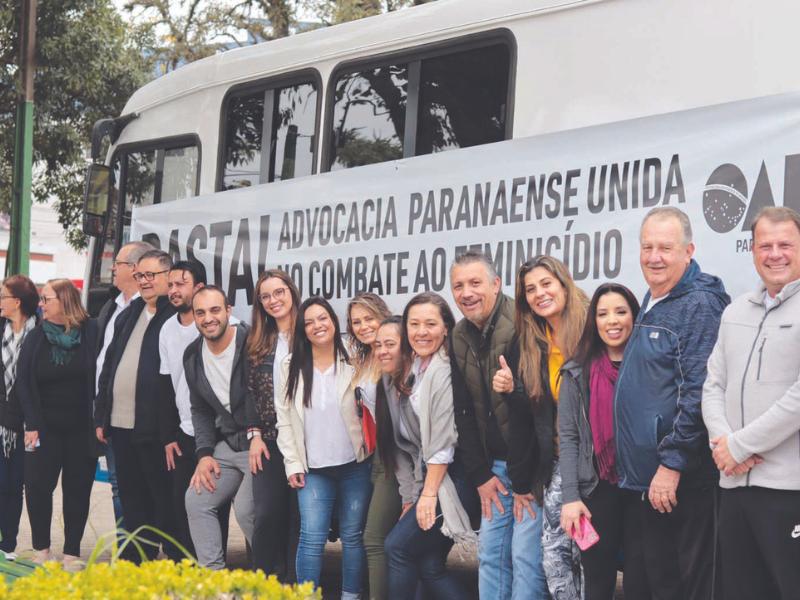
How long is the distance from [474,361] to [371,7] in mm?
15504

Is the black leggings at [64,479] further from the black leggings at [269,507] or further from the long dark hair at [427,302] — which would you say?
the long dark hair at [427,302]

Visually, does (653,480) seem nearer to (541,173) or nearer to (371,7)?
(541,173)

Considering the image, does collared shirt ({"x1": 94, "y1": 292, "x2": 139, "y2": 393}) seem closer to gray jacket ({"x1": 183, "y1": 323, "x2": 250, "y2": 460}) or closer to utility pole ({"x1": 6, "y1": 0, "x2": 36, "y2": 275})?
gray jacket ({"x1": 183, "y1": 323, "x2": 250, "y2": 460})

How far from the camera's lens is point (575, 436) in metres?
4.75

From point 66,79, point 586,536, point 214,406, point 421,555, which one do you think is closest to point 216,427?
point 214,406

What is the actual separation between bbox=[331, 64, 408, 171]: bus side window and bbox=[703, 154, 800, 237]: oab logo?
2.10 meters

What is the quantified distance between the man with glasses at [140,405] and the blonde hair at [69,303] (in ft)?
Answer: 1.55

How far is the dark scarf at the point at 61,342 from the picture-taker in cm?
763

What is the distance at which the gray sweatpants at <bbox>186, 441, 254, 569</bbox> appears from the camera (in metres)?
6.49

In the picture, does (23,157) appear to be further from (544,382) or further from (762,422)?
(762,422)

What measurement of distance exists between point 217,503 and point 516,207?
2.33m

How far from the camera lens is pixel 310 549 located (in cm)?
605

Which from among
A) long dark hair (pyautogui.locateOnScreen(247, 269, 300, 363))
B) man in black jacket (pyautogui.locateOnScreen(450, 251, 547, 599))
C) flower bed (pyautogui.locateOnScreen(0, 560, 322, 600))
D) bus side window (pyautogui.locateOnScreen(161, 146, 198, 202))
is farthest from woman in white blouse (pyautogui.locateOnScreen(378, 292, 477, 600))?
bus side window (pyautogui.locateOnScreen(161, 146, 198, 202))

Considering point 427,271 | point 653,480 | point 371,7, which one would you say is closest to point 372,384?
point 427,271
